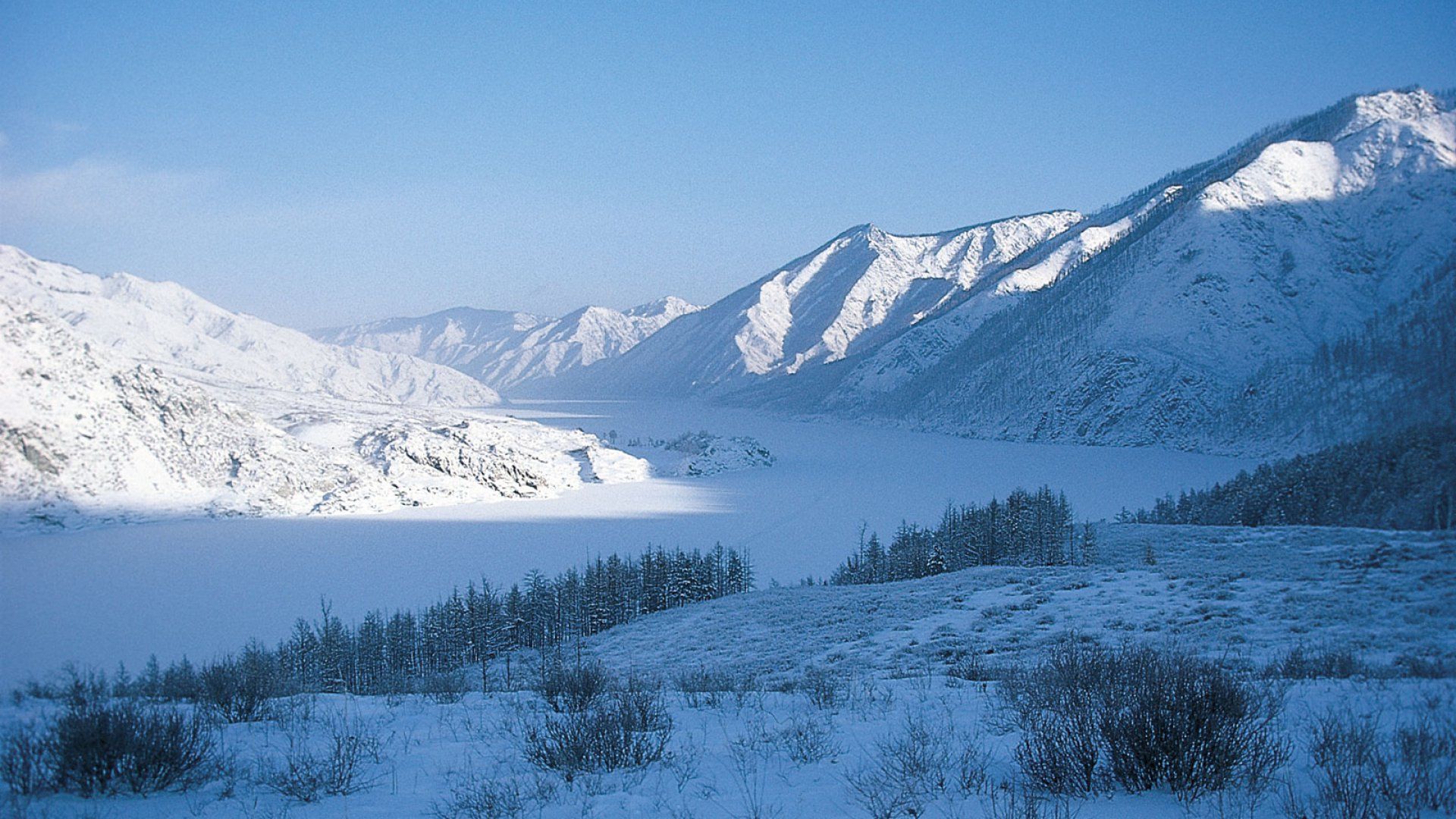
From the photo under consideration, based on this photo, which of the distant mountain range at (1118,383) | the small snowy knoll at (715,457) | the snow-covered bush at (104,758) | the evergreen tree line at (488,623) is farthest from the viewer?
the small snowy knoll at (715,457)

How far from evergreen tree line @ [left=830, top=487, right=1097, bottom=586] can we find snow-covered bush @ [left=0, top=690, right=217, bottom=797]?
3566 centimetres

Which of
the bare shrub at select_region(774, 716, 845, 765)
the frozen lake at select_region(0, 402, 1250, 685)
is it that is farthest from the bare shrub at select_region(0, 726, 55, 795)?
the frozen lake at select_region(0, 402, 1250, 685)

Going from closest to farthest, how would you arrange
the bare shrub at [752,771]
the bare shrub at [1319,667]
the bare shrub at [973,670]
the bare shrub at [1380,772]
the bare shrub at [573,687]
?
the bare shrub at [1380,772]
the bare shrub at [752,771]
the bare shrub at [573,687]
the bare shrub at [1319,667]
the bare shrub at [973,670]

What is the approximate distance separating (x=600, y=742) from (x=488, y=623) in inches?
1242

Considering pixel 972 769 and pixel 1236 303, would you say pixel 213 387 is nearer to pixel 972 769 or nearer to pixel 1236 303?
pixel 972 769

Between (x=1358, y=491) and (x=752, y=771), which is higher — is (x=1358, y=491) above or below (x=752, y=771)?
below

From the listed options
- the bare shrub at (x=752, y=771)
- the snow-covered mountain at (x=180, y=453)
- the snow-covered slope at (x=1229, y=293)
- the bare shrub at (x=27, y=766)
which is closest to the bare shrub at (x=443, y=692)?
the bare shrub at (x=27, y=766)

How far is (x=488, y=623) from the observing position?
3641cm

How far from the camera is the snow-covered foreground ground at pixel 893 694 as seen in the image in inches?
246

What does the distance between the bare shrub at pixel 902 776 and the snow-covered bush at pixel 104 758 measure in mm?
5849

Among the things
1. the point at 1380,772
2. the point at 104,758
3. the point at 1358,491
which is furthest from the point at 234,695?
the point at 1358,491

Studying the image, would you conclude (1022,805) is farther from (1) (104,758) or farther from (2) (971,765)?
(1) (104,758)

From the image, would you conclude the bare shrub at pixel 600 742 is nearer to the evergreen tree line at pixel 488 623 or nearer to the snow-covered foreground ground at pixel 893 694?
the snow-covered foreground ground at pixel 893 694

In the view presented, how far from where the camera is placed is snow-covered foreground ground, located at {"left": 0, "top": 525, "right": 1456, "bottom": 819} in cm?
624
